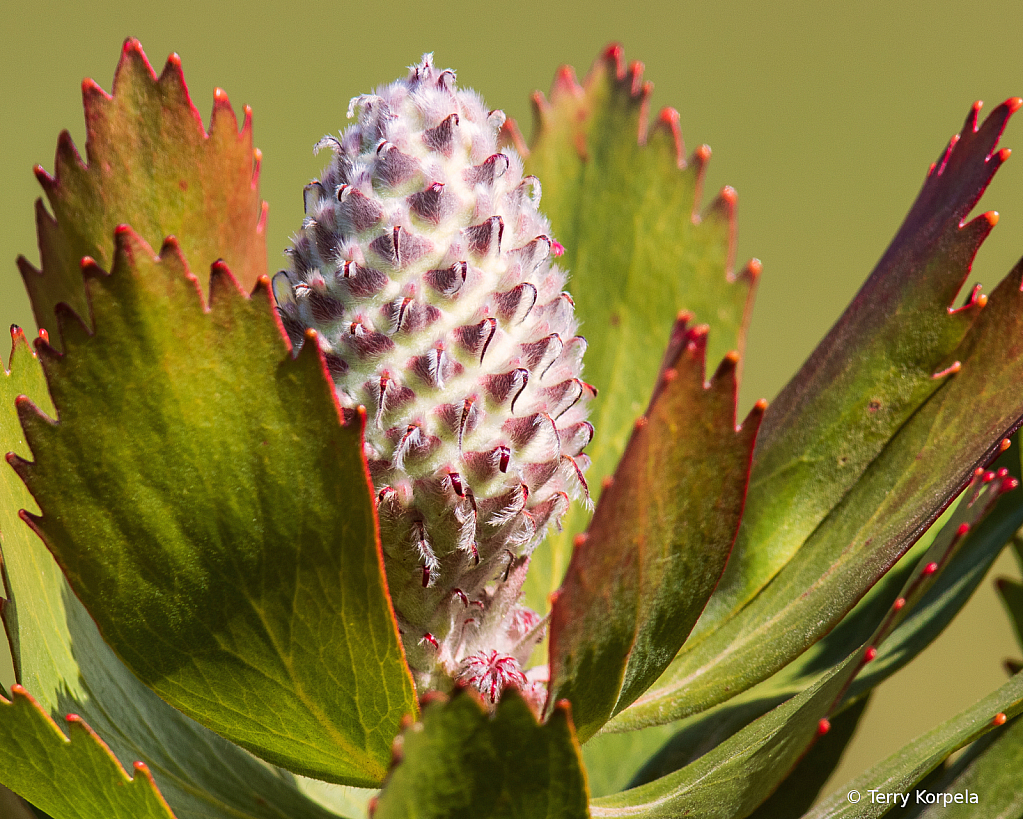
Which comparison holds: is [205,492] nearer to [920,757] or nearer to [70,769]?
[70,769]

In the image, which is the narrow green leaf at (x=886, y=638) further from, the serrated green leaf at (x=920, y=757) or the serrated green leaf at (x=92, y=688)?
the serrated green leaf at (x=92, y=688)

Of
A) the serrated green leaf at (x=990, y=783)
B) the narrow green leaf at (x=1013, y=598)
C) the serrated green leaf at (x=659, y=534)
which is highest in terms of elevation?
the narrow green leaf at (x=1013, y=598)

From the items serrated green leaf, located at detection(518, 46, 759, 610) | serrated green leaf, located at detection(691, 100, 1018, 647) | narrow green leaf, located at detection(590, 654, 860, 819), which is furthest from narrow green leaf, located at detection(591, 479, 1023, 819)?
serrated green leaf, located at detection(518, 46, 759, 610)

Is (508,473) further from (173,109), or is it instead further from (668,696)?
(173,109)

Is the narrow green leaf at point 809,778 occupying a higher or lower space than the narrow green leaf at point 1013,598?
lower

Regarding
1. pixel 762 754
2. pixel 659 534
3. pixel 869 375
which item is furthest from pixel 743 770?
pixel 869 375

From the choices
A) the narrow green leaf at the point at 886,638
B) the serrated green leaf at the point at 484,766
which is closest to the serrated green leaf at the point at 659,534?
the serrated green leaf at the point at 484,766
